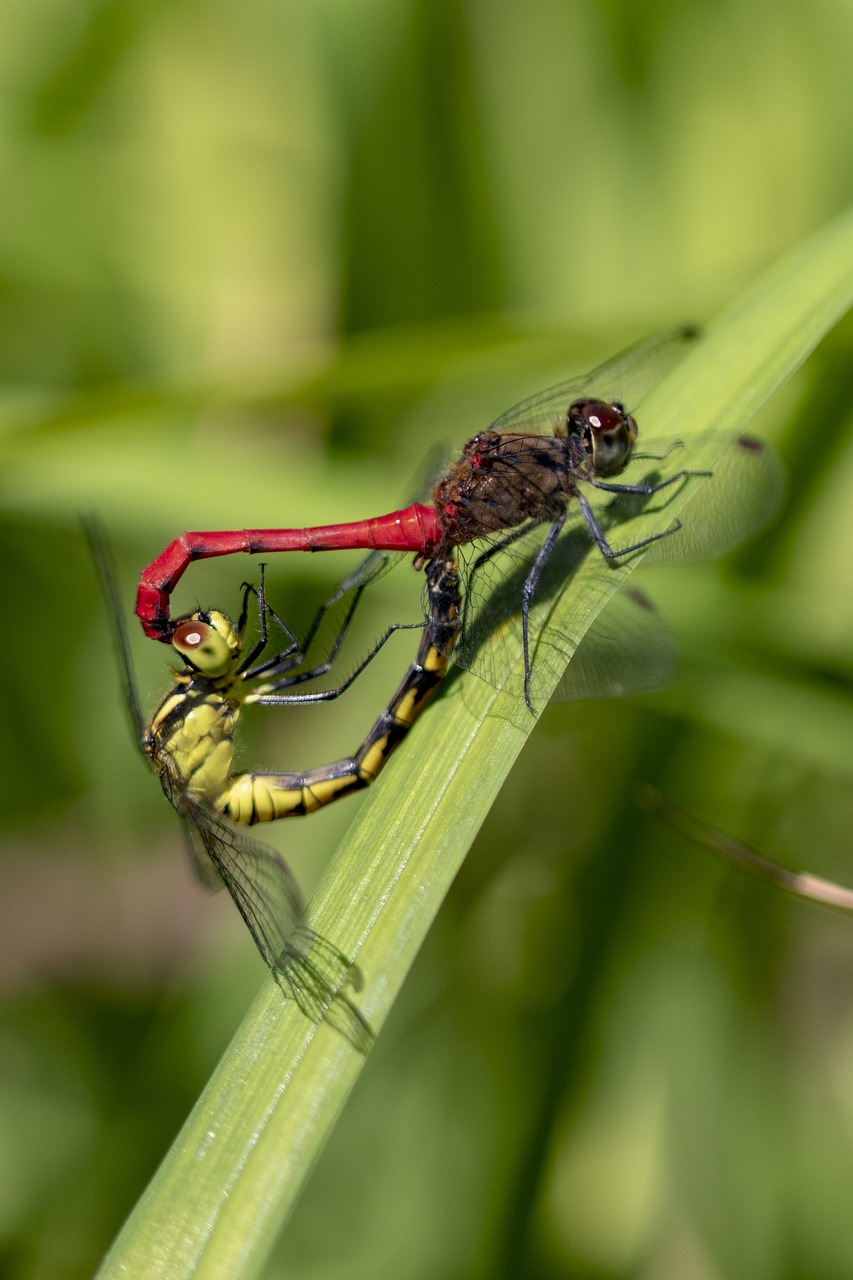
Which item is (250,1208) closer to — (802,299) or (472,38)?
(802,299)

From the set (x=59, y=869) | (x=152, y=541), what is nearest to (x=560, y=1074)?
(x=59, y=869)

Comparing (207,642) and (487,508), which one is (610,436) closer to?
(487,508)

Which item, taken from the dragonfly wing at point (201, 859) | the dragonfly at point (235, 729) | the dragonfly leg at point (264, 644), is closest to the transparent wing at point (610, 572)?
the dragonfly at point (235, 729)

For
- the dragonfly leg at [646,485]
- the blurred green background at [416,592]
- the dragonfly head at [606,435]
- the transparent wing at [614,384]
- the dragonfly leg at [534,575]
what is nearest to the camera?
the dragonfly leg at [534,575]

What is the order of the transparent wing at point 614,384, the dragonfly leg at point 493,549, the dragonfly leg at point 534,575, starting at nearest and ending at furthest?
the dragonfly leg at point 534,575, the dragonfly leg at point 493,549, the transparent wing at point 614,384

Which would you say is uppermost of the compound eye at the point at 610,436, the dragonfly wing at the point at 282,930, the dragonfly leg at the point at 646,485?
the compound eye at the point at 610,436

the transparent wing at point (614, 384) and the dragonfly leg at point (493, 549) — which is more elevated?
the transparent wing at point (614, 384)

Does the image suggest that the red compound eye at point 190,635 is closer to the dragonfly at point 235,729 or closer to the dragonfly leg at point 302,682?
the dragonfly at point 235,729
